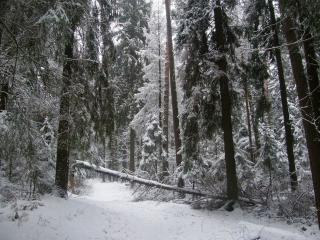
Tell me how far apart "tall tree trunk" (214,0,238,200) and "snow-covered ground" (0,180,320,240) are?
1178 millimetres

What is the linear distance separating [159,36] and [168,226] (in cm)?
1844

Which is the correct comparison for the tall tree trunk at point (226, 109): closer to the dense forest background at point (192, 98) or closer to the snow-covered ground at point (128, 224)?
the dense forest background at point (192, 98)

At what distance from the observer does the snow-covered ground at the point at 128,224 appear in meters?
8.37

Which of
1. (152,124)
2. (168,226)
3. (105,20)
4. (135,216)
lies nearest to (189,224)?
(168,226)

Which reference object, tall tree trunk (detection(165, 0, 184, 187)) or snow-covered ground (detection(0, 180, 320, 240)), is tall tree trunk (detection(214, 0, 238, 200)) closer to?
snow-covered ground (detection(0, 180, 320, 240))

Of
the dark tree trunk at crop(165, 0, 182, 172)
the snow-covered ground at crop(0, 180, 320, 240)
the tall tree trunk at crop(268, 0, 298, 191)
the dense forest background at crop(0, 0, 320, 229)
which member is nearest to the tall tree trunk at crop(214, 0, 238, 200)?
the dense forest background at crop(0, 0, 320, 229)

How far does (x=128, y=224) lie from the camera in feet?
34.4

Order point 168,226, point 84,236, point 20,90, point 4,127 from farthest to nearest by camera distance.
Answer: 1. point 168,226
2. point 84,236
3. point 20,90
4. point 4,127

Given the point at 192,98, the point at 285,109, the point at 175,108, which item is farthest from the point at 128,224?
the point at 175,108

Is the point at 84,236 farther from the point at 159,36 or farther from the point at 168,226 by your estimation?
the point at 159,36

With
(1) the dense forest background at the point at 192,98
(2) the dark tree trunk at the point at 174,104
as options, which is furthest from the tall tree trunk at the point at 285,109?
(2) the dark tree trunk at the point at 174,104

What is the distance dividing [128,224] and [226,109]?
20.0 feet

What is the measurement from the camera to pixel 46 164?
442 inches

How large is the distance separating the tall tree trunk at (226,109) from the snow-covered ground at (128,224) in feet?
3.87
